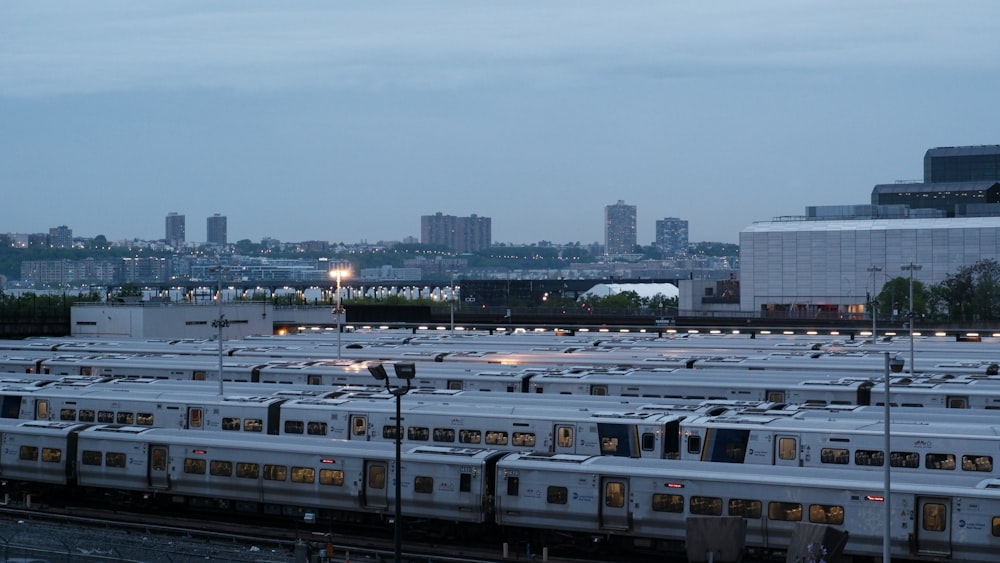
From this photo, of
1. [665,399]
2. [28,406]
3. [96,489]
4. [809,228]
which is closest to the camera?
[96,489]

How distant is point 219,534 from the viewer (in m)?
25.2

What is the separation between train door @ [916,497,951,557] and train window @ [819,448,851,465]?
4.47 m

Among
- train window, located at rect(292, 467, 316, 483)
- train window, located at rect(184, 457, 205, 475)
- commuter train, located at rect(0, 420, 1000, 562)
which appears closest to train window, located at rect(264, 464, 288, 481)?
commuter train, located at rect(0, 420, 1000, 562)

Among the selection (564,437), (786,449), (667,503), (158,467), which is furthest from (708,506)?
(158,467)

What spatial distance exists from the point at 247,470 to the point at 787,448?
12140 millimetres

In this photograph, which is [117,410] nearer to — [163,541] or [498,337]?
[163,541]

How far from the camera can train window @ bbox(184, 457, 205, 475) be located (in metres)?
28.7

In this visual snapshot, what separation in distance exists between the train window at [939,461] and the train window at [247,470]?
14.7 meters

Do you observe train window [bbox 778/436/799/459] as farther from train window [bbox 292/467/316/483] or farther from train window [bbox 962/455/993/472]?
train window [bbox 292/467/316/483]

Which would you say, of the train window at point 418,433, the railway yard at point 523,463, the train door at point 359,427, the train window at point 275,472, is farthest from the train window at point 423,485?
the train door at point 359,427

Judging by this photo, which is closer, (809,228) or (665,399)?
(665,399)

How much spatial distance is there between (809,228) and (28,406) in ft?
317

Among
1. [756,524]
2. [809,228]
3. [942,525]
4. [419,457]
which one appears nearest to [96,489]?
[419,457]

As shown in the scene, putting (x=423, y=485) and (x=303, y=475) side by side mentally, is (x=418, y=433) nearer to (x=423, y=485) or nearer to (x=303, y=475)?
(x=303, y=475)
